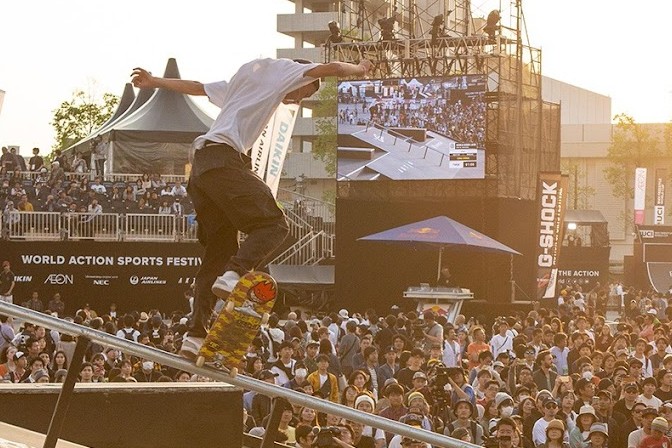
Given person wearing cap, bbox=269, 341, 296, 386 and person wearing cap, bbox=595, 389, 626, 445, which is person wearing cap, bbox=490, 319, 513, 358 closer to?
person wearing cap, bbox=269, 341, 296, 386

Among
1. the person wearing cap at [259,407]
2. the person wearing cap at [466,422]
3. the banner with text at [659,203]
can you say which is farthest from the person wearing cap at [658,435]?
the banner with text at [659,203]

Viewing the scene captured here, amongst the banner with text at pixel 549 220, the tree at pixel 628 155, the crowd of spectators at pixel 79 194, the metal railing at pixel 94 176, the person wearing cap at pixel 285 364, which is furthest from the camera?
the tree at pixel 628 155

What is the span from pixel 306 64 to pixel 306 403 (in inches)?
67.6

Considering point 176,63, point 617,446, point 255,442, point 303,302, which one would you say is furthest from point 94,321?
point 176,63

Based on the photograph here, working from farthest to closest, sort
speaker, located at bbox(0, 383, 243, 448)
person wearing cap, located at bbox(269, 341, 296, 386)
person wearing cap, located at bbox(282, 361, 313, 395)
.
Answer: person wearing cap, located at bbox(269, 341, 296, 386) → person wearing cap, located at bbox(282, 361, 313, 395) → speaker, located at bbox(0, 383, 243, 448)

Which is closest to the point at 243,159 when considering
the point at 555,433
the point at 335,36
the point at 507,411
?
the point at 555,433

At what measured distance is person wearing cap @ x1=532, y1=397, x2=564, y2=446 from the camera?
32.7 feet

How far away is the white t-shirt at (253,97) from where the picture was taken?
18.5ft

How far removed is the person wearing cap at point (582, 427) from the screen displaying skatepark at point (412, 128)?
17.9 m

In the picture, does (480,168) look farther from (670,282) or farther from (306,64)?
(306,64)

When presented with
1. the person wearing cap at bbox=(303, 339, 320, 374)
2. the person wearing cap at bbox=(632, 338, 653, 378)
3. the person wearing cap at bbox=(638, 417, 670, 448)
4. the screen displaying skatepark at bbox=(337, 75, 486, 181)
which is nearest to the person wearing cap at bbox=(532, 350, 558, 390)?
the person wearing cap at bbox=(632, 338, 653, 378)

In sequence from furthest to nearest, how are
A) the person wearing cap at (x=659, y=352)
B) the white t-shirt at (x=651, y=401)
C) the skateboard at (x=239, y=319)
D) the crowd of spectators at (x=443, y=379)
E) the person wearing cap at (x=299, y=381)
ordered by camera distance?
the person wearing cap at (x=659, y=352), the white t-shirt at (x=651, y=401), the person wearing cap at (x=299, y=381), the crowd of spectators at (x=443, y=379), the skateboard at (x=239, y=319)

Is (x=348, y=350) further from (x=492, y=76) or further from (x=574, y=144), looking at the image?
(x=574, y=144)

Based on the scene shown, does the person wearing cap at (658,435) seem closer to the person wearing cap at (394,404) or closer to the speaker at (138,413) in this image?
the person wearing cap at (394,404)
